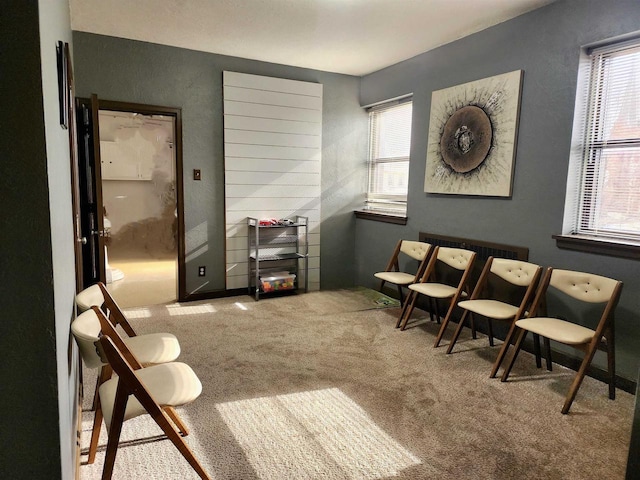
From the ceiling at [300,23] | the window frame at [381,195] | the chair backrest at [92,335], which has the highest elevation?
the ceiling at [300,23]

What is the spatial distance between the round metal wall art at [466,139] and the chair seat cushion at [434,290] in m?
0.99

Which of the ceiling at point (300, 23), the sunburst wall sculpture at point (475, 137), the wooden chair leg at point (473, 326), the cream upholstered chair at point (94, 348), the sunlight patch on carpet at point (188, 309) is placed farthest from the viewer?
the sunlight patch on carpet at point (188, 309)

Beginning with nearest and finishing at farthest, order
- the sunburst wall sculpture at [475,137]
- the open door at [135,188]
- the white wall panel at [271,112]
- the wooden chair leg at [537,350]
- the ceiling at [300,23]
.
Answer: the wooden chair leg at [537,350], the ceiling at [300,23], the sunburst wall sculpture at [475,137], the white wall panel at [271,112], the open door at [135,188]

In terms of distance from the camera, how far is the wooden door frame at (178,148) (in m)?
3.80

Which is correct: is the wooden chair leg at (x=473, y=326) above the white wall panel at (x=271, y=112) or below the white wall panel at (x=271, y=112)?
below

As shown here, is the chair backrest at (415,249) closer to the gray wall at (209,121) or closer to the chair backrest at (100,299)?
the gray wall at (209,121)

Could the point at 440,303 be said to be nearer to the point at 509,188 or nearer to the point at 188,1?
the point at 509,188

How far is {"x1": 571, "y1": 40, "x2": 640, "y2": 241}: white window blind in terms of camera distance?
2.58 metres

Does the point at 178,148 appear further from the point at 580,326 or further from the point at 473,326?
the point at 580,326

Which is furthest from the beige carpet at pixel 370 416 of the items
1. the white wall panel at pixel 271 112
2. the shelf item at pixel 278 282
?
the white wall panel at pixel 271 112

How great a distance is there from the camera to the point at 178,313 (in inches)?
154

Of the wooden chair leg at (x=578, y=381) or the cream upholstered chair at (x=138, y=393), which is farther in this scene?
the wooden chair leg at (x=578, y=381)

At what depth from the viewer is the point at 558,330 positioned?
2463mm

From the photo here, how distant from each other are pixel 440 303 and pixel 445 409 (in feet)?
5.66
